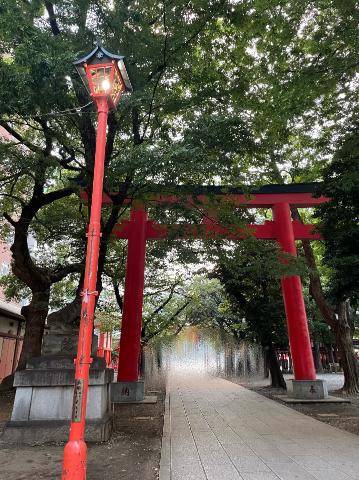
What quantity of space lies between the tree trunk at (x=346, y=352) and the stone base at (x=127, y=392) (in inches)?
329

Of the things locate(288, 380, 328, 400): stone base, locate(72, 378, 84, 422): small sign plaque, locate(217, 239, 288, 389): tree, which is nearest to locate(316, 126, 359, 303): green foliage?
locate(288, 380, 328, 400): stone base

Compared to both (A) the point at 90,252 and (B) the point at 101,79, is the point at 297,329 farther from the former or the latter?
(B) the point at 101,79

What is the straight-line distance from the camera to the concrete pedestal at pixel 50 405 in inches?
251

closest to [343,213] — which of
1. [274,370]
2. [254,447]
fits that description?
[254,447]

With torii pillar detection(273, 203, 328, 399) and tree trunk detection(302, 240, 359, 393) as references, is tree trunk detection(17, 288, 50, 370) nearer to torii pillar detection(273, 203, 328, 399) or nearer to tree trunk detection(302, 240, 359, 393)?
torii pillar detection(273, 203, 328, 399)

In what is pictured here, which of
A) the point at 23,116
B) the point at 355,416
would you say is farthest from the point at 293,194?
the point at 23,116

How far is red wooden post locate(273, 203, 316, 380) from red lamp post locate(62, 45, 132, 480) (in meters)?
9.53

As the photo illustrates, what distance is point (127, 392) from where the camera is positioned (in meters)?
11.9

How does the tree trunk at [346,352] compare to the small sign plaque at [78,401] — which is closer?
the small sign plaque at [78,401]

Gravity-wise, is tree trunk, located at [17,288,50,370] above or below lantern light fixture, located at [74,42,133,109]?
below

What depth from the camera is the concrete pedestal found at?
6.37 m

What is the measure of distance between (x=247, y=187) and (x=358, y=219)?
261 cm

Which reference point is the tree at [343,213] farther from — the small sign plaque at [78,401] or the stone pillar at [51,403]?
the small sign plaque at [78,401]

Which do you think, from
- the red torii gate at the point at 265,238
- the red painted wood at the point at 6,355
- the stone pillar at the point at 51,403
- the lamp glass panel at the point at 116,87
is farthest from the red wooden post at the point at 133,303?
the red painted wood at the point at 6,355
